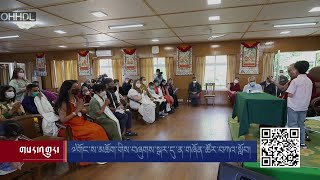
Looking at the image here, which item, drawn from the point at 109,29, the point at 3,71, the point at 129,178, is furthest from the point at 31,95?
the point at 3,71

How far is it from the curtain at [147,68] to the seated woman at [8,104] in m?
5.71

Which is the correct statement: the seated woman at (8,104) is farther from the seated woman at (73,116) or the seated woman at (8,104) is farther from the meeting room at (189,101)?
the seated woman at (73,116)

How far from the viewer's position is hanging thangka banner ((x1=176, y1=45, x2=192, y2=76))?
770 centimetres

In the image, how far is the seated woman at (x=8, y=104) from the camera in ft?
8.91

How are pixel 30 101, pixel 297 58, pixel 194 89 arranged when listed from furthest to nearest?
pixel 194 89, pixel 297 58, pixel 30 101

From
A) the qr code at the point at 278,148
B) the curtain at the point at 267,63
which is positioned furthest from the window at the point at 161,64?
the qr code at the point at 278,148

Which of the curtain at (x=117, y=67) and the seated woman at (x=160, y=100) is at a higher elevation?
the curtain at (x=117, y=67)

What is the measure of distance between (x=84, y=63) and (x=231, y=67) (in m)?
6.52

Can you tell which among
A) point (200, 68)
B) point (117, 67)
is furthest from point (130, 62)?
point (200, 68)

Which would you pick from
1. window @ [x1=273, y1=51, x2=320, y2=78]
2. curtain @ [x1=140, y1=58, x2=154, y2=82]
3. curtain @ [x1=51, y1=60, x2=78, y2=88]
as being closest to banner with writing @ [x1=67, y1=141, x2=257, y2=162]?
window @ [x1=273, y1=51, x2=320, y2=78]

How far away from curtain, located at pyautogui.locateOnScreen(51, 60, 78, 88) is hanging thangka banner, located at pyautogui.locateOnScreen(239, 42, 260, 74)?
25.0ft

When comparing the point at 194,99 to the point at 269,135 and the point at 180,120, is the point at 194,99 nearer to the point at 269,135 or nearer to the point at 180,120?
the point at 180,120

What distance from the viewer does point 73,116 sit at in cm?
258

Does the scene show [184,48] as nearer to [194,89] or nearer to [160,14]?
[194,89]
